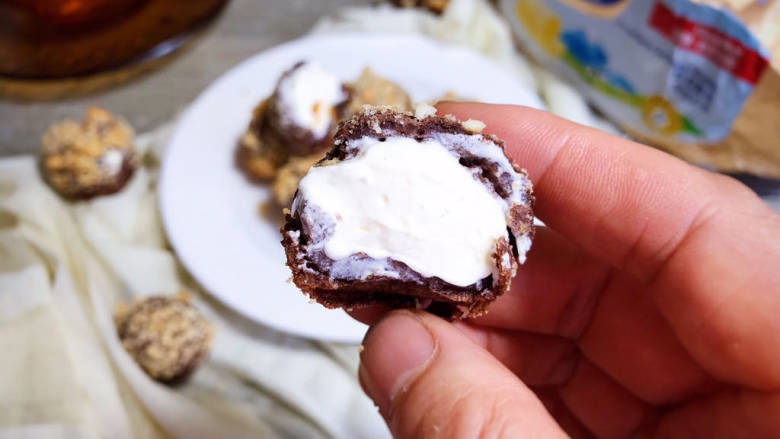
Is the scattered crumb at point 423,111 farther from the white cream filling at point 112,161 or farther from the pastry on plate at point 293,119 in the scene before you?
the white cream filling at point 112,161

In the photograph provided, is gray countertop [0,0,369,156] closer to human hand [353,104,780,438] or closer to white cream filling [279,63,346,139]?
white cream filling [279,63,346,139]

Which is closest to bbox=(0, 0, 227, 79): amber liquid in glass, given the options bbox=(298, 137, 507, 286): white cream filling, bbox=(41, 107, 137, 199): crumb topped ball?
bbox=(41, 107, 137, 199): crumb topped ball

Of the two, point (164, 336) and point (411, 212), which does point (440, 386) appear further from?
point (164, 336)

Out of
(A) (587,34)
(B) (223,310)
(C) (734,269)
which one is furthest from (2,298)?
(A) (587,34)

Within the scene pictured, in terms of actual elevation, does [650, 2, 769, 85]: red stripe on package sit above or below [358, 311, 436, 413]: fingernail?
above

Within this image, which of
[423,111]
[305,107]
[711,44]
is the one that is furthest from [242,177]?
[711,44]

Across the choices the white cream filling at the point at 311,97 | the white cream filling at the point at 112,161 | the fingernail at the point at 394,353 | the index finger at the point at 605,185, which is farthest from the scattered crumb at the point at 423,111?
the white cream filling at the point at 112,161
